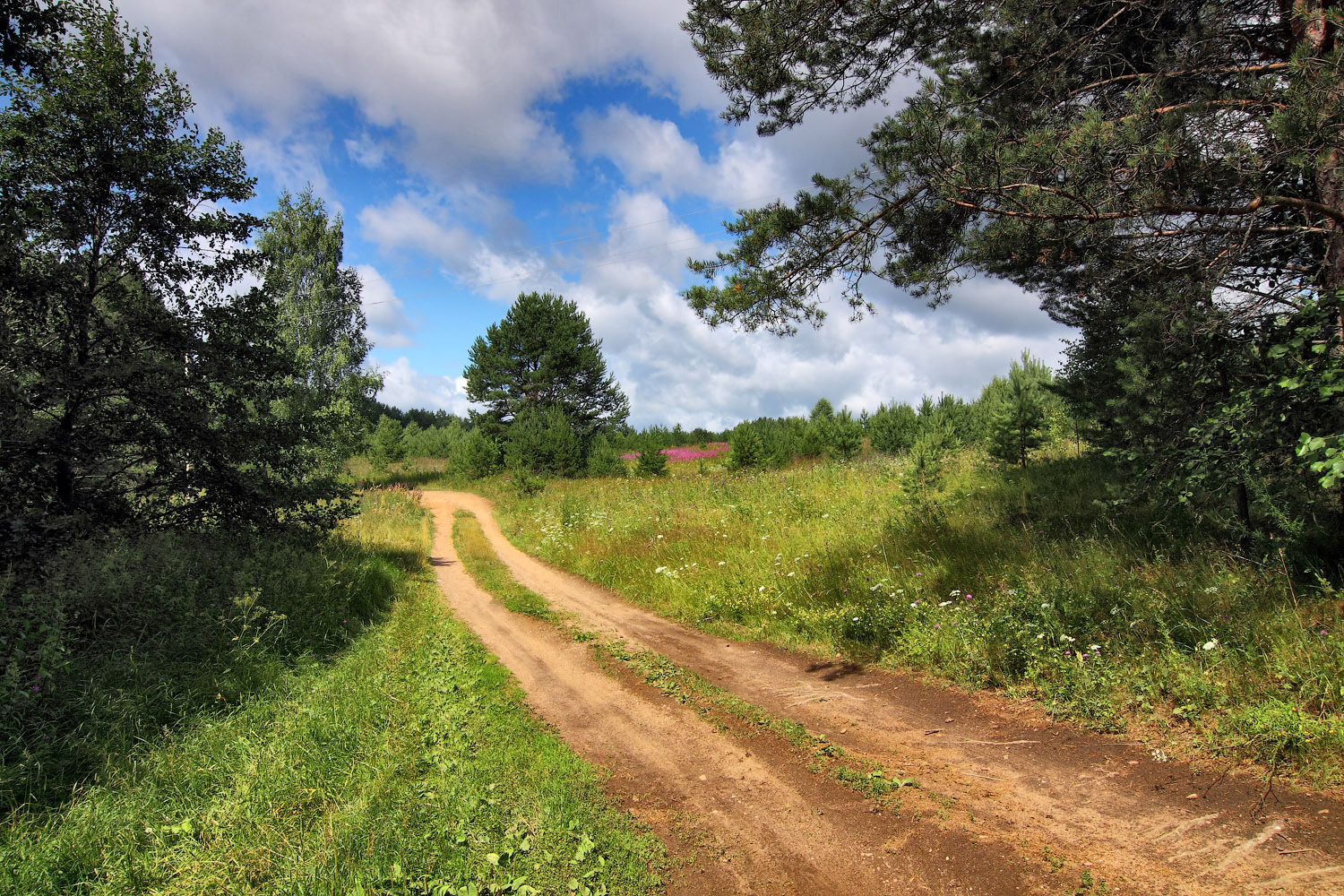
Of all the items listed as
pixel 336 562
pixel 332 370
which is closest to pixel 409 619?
pixel 336 562

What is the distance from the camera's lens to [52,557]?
6.27 meters

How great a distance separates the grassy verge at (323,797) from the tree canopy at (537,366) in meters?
32.5

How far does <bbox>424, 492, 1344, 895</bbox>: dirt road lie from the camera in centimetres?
306

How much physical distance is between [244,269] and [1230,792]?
12425mm

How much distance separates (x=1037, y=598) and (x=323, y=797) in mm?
6419

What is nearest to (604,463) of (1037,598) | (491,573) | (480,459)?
(480,459)

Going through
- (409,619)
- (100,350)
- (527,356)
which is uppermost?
(527,356)

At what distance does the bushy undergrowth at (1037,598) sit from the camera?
13.7 feet

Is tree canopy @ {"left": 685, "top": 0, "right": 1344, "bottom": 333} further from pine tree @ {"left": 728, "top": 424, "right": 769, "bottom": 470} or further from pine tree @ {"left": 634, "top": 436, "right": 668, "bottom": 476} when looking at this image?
pine tree @ {"left": 634, "top": 436, "right": 668, "bottom": 476}

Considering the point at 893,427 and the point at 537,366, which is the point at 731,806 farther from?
the point at 537,366

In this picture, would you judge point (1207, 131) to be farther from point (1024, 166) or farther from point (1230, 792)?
point (1230, 792)

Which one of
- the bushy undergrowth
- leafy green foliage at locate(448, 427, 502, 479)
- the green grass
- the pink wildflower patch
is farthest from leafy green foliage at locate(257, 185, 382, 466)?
the bushy undergrowth

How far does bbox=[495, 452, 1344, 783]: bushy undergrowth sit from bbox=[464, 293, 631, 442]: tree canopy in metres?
27.8

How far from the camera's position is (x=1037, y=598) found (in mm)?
5816
